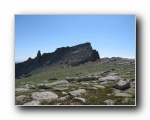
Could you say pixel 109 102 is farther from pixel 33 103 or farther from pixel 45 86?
pixel 33 103

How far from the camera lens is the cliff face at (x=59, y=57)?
902 centimetres

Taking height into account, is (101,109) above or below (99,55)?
below

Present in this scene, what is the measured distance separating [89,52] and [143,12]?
127 centimetres

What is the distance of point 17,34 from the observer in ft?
29.7

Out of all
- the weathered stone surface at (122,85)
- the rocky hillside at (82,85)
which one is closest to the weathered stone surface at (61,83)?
the rocky hillside at (82,85)

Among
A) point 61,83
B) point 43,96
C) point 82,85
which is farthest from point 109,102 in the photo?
point 43,96

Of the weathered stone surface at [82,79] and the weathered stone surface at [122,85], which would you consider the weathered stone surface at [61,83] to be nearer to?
the weathered stone surface at [82,79]

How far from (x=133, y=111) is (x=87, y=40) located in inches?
63.1

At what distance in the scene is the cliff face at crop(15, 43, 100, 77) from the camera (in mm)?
9016

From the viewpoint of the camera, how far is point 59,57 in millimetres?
9133

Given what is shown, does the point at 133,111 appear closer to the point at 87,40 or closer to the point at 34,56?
the point at 87,40

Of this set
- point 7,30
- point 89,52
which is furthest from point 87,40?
point 7,30

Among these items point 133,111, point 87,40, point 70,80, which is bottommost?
point 133,111

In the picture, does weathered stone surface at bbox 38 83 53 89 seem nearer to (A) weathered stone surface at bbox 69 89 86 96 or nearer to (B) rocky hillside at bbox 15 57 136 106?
(B) rocky hillside at bbox 15 57 136 106
